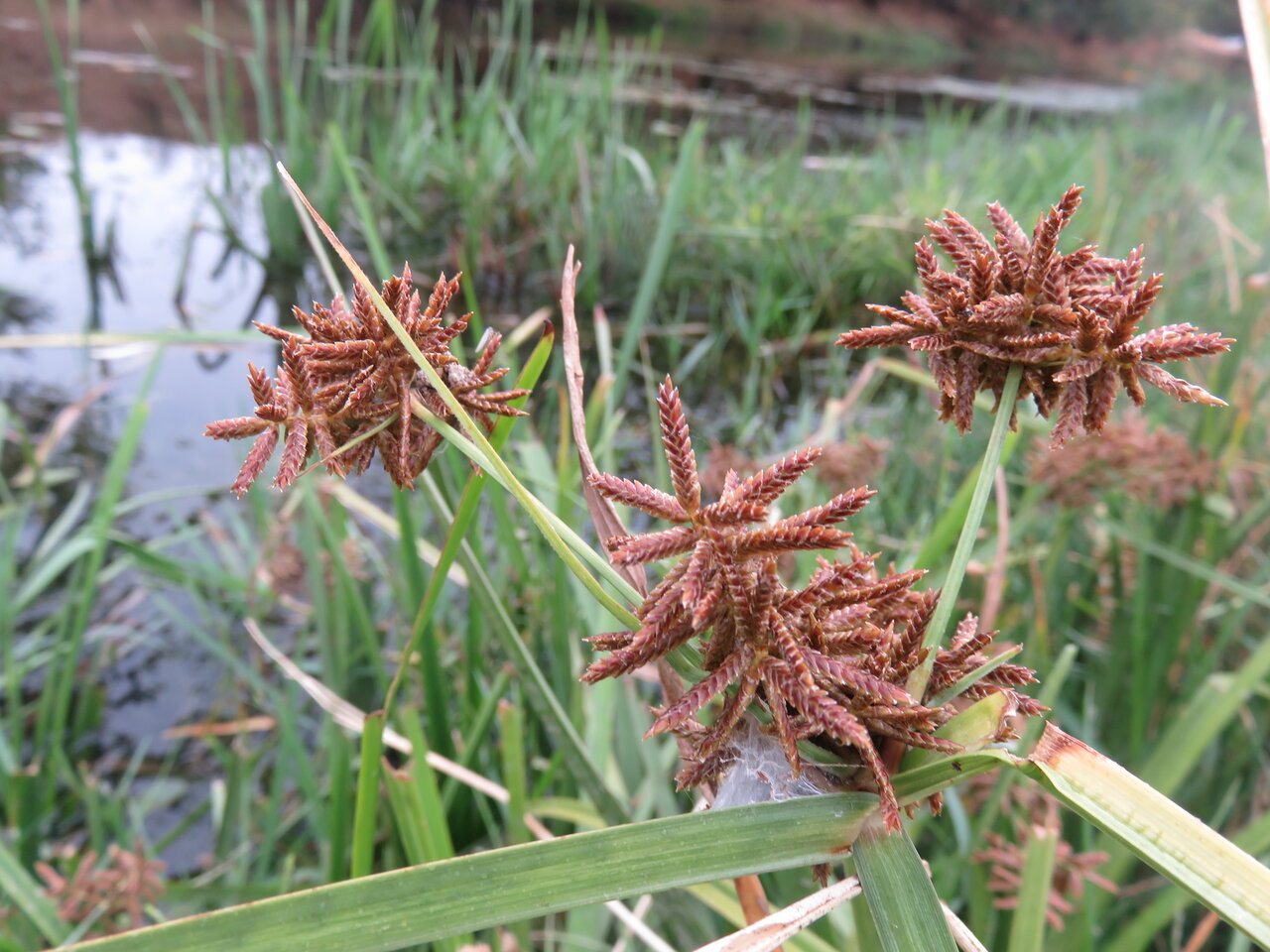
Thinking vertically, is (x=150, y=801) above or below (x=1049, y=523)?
below

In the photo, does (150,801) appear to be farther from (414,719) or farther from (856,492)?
(856,492)

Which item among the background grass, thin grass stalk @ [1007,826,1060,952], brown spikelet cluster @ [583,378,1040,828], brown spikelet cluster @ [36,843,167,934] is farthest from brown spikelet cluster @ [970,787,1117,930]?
brown spikelet cluster @ [36,843,167,934]

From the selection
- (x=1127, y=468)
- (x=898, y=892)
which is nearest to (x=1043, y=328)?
(x=898, y=892)

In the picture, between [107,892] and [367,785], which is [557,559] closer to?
[367,785]

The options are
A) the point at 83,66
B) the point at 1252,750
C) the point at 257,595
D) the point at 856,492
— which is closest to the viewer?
the point at 856,492

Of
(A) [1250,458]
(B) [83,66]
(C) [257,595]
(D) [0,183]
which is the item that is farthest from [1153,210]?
(B) [83,66]
